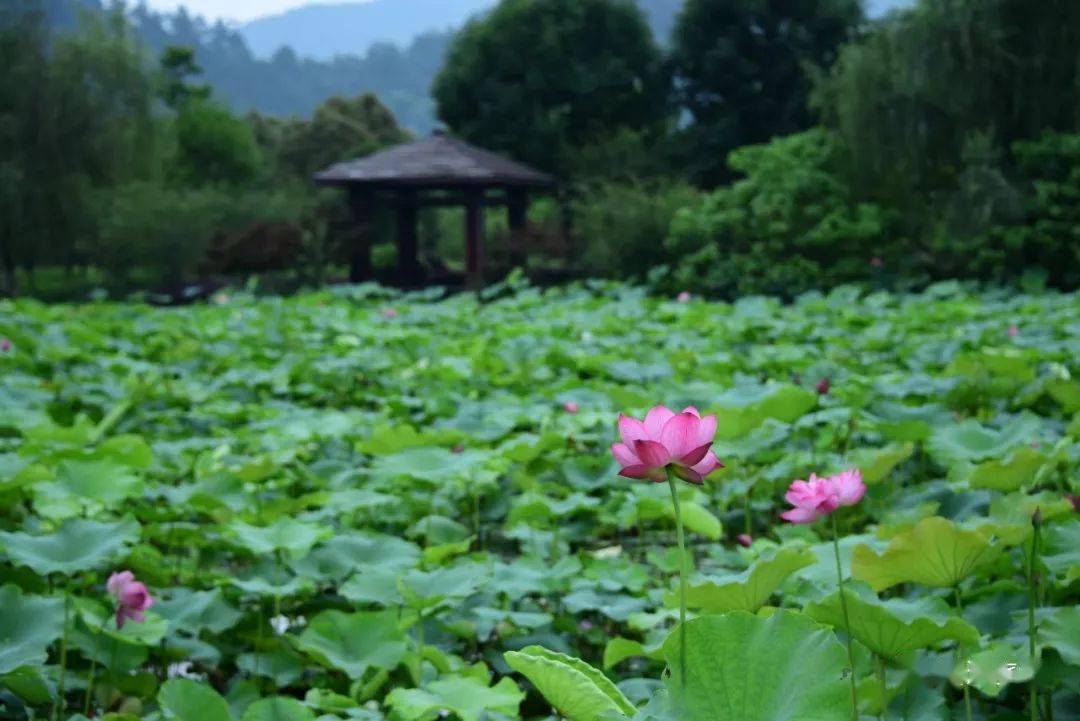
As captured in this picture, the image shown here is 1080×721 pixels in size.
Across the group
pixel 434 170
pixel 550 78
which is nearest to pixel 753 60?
pixel 550 78

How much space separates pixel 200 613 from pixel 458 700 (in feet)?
1.53

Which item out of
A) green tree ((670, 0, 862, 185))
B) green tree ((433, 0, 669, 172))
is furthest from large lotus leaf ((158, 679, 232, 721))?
green tree ((433, 0, 669, 172))

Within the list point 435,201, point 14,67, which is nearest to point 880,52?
point 435,201

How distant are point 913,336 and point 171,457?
2653 millimetres

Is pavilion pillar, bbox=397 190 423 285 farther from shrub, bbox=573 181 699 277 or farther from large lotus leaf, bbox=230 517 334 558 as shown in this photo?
large lotus leaf, bbox=230 517 334 558

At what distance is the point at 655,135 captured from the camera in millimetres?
17875

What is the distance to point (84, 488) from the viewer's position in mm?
1640

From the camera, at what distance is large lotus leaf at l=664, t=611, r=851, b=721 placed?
26.9 inches

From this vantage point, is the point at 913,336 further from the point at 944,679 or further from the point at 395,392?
the point at 944,679

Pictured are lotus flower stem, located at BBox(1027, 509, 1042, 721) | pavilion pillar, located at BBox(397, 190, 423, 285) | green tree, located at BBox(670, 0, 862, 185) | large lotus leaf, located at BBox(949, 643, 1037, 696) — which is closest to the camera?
large lotus leaf, located at BBox(949, 643, 1037, 696)

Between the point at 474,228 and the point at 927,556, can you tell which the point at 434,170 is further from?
the point at 927,556

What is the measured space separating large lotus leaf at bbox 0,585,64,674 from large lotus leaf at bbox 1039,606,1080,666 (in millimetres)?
909

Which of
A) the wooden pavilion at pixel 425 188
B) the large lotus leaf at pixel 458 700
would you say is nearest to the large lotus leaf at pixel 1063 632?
the large lotus leaf at pixel 458 700

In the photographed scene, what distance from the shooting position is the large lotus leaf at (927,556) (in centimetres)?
96
